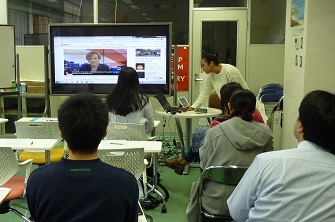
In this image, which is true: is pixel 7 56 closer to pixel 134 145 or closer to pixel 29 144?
pixel 29 144

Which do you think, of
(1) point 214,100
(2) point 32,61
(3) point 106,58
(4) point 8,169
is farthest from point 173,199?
(2) point 32,61

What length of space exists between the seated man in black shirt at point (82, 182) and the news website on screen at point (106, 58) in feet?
11.6

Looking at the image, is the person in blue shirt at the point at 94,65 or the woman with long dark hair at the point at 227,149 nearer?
the woman with long dark hair at the point at 227,149

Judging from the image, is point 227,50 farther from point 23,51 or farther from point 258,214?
point 258,214

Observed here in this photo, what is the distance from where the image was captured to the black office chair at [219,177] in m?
2.16

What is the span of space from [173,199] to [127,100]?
3.51 ft

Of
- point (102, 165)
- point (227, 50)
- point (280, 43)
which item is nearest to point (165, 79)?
point (227, 50)

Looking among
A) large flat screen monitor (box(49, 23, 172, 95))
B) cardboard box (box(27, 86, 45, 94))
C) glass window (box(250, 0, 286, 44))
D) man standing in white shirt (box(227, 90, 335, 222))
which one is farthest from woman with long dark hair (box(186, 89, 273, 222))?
cardboard box (box(27, 86, 45, 94))

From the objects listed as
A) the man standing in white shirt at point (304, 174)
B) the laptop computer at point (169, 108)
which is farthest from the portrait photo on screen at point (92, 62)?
the man standing in white shirt at point (304, 174)

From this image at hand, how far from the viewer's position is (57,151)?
3803 millimetres

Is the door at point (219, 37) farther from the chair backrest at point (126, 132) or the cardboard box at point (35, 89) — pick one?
the chair backrest at point (126, 132)

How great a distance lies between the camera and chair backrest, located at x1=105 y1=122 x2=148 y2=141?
129 inches

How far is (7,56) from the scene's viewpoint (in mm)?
5480

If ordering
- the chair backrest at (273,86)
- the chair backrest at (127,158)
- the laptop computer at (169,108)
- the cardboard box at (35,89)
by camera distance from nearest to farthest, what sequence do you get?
the chair backrest at (127,158) < the laptop computer at (169,108) < the chair backrest at (273,86) < the cardboard box at (35,89)
